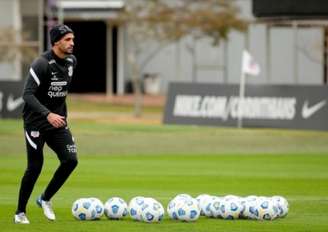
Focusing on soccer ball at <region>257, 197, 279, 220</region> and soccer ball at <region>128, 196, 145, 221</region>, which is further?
soccer ball at <region>257, 197, 279, 220</region>

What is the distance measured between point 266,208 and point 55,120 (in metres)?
2.82

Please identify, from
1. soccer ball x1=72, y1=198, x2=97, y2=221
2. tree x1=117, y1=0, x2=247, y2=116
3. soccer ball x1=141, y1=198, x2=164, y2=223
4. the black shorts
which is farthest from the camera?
tree x1=117, y1=0, x2=247, y2=116

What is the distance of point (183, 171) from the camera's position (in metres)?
21.2

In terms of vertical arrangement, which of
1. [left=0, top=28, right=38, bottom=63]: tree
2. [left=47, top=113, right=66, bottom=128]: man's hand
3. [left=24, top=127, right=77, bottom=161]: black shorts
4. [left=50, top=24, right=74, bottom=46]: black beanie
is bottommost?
[left=0, top=28, right=38, bottom=63]: tree

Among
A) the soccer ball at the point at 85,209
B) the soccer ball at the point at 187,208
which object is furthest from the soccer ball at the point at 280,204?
the soccer ball at the point at 85,209

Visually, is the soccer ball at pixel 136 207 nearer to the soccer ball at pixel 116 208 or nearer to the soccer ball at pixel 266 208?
the soccer ball at pixel 116 208

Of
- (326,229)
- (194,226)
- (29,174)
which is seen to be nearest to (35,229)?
(29,174)

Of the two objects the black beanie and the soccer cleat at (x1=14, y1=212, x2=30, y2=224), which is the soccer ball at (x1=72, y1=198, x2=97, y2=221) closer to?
the soccer cleat at (x1=14, y1=212, x2=30, y2=224)

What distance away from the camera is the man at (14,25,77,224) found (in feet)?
42.4

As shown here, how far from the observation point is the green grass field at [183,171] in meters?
13.2

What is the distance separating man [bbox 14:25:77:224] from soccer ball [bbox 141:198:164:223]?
1033 mm

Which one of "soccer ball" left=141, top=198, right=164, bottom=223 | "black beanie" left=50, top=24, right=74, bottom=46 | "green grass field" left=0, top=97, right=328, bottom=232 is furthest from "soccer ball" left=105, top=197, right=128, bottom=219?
"black beanie" left=50, top=24, right=74, bottom=46

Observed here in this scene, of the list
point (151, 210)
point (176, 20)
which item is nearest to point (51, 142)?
point (151, 210)

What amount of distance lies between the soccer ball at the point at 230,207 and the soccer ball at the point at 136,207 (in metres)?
1.05
